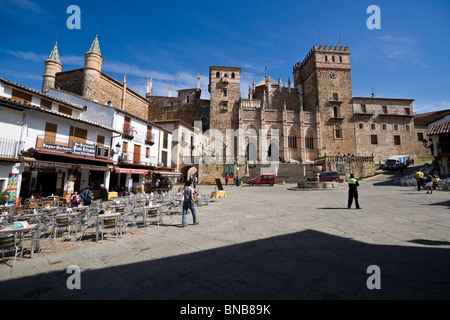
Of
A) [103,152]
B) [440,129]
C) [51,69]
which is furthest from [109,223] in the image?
A: [51,69]

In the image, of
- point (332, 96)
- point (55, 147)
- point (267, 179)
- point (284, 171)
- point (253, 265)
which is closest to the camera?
point (253, 265)

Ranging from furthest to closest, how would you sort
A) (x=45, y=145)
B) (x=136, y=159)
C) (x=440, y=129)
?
(x=440, y=129) → (x=136, y=159) → (x=45, y=145)

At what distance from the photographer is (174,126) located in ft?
91.8

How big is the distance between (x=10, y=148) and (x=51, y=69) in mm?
21583

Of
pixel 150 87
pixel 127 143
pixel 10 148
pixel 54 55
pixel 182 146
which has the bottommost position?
pixel 10 148

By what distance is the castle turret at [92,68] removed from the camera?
24344mm

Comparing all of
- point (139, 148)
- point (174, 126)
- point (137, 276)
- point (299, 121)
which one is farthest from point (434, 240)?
point (299, 121)

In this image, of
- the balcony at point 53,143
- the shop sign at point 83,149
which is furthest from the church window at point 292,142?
the balcony at point 53,143

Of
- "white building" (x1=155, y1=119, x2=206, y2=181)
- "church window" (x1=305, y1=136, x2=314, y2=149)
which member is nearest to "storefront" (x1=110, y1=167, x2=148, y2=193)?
"white building" (x1=155, y1=119, x2=206, y2=181)

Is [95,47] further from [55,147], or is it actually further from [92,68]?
[55,147]

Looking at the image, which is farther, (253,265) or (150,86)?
(150,86)

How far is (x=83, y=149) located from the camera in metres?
13.3

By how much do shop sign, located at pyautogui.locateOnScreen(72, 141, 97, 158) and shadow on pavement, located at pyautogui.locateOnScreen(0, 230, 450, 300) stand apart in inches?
463

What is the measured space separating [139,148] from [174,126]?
31.6ft
